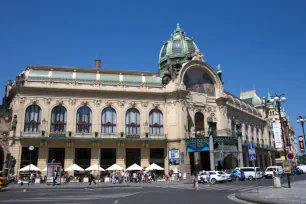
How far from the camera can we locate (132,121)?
4834 cm

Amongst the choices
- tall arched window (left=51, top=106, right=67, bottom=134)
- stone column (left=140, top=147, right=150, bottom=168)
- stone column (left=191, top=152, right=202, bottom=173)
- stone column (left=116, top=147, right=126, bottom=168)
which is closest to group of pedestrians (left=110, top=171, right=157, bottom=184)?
stone column (left=116, top=147, right=126, bottom=168)

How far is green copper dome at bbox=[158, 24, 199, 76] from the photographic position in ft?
187

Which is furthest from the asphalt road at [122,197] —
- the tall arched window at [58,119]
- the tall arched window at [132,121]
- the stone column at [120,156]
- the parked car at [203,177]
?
the tall arched window at [132,121]

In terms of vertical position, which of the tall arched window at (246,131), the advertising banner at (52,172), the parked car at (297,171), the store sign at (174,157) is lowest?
the parked car at (297,171)

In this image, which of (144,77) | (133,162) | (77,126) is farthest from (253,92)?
(77,126)

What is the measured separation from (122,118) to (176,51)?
18.9 metres

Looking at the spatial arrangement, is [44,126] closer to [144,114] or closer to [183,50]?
[144,114]

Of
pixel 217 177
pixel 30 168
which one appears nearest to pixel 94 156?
pixel 30 168

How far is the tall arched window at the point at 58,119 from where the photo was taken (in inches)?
1764

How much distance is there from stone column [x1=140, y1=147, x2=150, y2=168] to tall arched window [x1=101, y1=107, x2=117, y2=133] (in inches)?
225

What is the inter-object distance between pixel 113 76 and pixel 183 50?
15800mm

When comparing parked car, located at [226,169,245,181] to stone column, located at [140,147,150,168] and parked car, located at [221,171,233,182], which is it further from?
stone column, located at [140,147,150,168]

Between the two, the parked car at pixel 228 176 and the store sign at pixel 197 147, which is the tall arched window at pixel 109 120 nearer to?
the store sign at pixel 197 147

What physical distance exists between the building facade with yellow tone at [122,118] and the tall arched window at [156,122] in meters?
0.17
